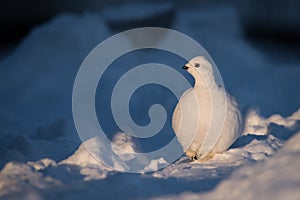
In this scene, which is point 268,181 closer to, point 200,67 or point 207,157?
point 207,157

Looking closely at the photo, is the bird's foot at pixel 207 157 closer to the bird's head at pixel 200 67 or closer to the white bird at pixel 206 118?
the white bird at pixel 206 118

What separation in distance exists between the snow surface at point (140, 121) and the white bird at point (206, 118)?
0.12m

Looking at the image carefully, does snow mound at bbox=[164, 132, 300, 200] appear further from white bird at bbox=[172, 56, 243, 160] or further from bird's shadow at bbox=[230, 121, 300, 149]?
bird's shadow at bbox=[230, 121, 300, 149]

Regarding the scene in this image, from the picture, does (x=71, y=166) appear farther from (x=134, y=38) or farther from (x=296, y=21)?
(x=296, y=21)

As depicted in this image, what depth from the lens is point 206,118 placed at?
3.65 metres

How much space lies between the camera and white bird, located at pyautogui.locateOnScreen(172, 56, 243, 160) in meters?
3.67

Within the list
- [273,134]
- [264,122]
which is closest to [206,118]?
[273,134]

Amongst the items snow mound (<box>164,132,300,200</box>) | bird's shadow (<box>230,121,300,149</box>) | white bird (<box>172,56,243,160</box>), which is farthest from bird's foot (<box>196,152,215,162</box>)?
snow mound (<box>164,132,300,200</box>)

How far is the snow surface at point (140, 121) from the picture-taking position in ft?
9.09

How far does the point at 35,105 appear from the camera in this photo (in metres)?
5.54

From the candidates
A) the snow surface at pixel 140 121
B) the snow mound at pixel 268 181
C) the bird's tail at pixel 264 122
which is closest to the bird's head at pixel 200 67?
the snow surface at pixel 140 121

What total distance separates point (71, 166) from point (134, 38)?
13.9ft

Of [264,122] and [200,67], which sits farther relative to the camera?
[264,122]

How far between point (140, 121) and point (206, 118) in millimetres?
1286
